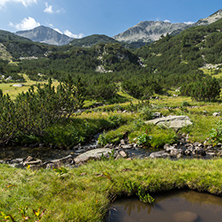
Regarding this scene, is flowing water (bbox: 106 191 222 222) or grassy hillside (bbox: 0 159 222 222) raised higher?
grassy hillside (bbox: 0 159 222 222)

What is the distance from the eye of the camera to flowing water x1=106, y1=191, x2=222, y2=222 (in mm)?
4855

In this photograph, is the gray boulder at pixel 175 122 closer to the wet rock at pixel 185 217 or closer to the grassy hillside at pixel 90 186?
the grassy hillside at pixel 90 186

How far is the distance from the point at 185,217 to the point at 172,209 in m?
0.56

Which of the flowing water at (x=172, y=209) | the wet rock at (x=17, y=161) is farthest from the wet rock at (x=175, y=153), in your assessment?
the wet rock at (x=17, y=161)

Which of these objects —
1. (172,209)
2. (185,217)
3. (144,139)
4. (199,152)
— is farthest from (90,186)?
(199,152)

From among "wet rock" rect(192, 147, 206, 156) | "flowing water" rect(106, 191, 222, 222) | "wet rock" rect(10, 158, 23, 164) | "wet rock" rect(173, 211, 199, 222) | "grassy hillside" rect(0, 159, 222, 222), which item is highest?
"grassy hillside" rect(0, 159, 222, 222)

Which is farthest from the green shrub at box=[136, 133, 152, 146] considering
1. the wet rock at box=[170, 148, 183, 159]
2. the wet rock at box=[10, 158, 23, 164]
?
the wet rock at box=[10, 158, 23, 164]

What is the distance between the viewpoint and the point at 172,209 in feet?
17.4

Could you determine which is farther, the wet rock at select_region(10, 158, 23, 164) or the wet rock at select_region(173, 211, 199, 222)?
the wet rock at select_region(10, 158, 23, 164)

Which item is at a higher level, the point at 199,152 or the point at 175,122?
the point at 175,122

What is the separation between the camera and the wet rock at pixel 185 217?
469 centimetres

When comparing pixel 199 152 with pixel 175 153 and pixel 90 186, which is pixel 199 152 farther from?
pixel 90 186

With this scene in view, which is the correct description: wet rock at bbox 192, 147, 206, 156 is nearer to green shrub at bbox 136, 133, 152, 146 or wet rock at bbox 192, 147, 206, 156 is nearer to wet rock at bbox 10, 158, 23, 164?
green shrub at bbox 136, 133, 152, 146

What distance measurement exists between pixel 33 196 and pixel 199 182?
6778mm
